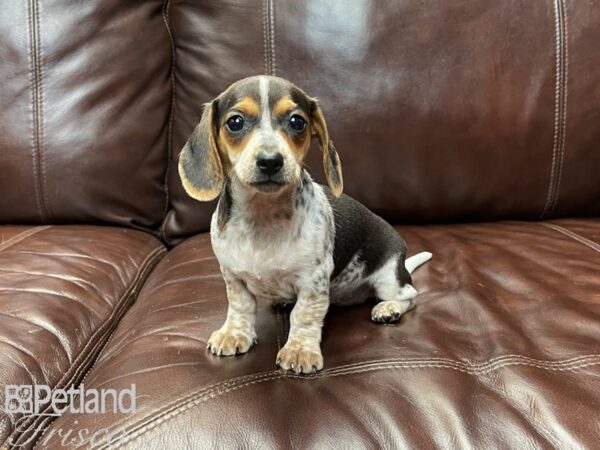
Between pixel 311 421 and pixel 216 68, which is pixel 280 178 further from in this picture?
pixel 216 68

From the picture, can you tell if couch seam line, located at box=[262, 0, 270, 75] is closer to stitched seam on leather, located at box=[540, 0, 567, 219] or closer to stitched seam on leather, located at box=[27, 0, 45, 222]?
stitched seam on leather, located at box=[27, 0, 45, 222]

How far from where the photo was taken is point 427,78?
1905 mm

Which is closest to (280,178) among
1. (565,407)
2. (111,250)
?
(565,407)

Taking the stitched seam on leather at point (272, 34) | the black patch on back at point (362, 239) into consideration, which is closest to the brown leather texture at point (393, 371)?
the black patch on back at point (362, 239)

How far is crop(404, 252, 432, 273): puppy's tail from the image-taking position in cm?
162

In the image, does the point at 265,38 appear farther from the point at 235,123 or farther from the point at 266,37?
the point at 235,123

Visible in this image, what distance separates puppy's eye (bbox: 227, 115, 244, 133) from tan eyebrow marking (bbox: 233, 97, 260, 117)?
0.06 feet

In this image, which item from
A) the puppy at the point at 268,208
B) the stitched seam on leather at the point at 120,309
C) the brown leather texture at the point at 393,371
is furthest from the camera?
the puppy at the point at 268,208

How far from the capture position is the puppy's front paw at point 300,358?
1124 millimetres

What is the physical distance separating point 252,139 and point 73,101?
1030 mm

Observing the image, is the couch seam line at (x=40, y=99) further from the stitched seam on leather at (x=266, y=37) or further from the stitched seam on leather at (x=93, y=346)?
the stitched seam on leather at (x=266, y=37)

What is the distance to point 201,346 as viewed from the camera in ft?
4.06

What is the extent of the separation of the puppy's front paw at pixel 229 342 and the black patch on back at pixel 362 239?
280 millimetres

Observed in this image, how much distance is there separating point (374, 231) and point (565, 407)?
682 mm
